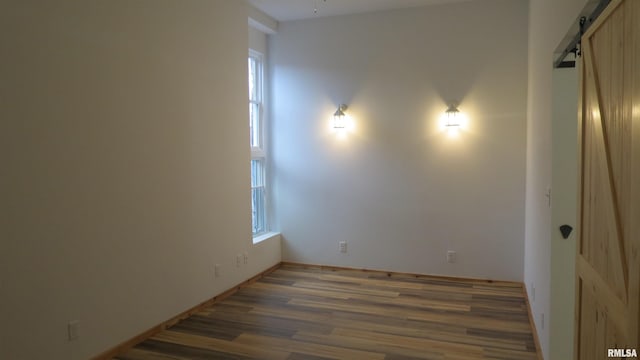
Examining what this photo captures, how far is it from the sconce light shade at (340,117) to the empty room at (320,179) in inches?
1.1

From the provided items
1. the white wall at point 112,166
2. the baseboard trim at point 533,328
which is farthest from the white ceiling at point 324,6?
the baseboard trim at point 533,328

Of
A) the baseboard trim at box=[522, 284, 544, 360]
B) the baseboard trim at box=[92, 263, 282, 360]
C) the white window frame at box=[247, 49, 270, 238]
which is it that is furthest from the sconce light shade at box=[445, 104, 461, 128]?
the baseboard trim at box=[92, 263, 282, 360]

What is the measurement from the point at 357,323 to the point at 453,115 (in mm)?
2349

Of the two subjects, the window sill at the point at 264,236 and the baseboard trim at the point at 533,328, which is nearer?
the baseboard trim at the point at 533,328

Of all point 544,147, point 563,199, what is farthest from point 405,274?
point 563,199

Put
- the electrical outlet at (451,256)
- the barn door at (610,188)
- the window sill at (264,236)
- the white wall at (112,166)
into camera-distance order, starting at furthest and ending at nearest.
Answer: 1. the window sill at (264,236)
2. the electrical outlet at (451,256)
3. the white wall at (112,166)
4. the barn door at (610,188)

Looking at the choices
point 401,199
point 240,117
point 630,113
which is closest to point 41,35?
point 240,117

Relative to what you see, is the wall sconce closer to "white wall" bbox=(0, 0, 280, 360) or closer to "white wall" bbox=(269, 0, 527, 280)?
"white wall" bbox=(269, 0, 527, 280)

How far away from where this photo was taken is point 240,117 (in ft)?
15.2

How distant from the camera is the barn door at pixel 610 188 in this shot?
1.17 m

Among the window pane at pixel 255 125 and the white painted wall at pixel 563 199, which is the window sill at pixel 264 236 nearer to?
the window pane at pixel 255 125

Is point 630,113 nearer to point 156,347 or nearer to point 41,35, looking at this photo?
point 41,35

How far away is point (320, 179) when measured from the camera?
17.7 feet

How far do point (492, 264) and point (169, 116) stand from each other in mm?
3502
